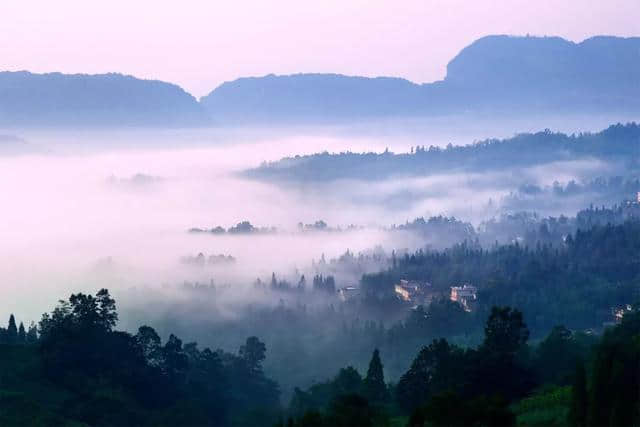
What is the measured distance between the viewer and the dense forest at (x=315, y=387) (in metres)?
46.4

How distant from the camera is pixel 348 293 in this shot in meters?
150

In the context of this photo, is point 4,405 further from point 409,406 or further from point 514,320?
point 514,320

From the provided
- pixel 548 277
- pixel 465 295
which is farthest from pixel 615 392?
pixel 465 295

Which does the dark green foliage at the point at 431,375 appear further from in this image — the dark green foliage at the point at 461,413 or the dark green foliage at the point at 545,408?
the dark green foliage at the point at 461,413

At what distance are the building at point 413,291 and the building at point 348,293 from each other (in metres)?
4.98

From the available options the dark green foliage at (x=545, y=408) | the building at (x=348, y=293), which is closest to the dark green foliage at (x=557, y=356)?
the dark green foliage at (x=545, y=408)

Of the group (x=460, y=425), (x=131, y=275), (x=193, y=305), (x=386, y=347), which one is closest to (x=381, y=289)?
(x=193, y=305)

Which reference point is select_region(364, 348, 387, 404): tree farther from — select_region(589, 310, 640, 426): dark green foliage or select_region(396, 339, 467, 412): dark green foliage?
select_region(589, 310, 640, 426): dark green foliage

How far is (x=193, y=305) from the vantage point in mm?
143125

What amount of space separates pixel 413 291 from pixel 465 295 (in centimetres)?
1366

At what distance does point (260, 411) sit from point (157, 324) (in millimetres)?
60898

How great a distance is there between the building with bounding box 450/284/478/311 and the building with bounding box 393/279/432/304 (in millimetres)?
3936

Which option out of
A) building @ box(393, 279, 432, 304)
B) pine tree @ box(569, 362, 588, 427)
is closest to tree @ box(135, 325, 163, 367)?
pine tree @ box(569, 362, 588, 427)

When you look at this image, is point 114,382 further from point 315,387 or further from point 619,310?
point 619,310
